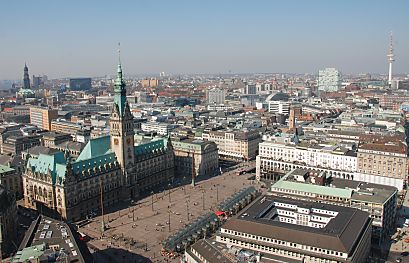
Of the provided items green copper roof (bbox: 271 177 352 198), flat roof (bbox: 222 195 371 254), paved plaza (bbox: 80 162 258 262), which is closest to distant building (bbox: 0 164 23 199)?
paved plaza (bbox: 80 162 258 262)

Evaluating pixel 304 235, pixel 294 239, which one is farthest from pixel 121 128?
pixel 304 235

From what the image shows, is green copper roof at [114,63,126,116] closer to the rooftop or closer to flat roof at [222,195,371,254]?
the rooftop

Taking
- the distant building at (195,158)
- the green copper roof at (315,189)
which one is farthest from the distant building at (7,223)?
the distant building at (195,158)

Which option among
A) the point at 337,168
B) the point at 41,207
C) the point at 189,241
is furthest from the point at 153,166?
the point at 337,168

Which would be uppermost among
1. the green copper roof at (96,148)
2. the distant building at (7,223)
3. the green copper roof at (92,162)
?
the green copper roof at (96,148)

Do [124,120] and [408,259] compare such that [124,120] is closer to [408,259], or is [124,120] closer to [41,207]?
[41,207]

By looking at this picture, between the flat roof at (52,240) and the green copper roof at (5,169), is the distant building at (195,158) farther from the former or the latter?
the flat roof at (52,240)
